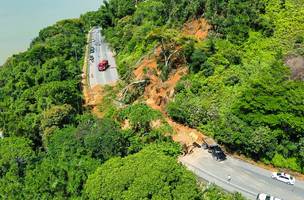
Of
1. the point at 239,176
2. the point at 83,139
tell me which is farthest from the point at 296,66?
the point at 83,139

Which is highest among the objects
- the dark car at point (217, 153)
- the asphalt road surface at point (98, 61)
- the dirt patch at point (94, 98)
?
the asphalt road surface at point (98, 61)

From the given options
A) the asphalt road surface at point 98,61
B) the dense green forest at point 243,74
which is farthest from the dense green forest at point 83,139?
the dense green forest at point 243,74

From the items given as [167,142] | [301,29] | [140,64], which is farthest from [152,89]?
[301,29]

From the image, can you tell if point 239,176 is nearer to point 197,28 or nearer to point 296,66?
point 296,66

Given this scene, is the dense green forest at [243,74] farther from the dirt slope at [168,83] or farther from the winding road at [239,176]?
the winding road at [239,176]

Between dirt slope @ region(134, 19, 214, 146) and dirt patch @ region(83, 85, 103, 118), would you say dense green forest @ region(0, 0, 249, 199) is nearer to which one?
dirt patch @ region(83, 85, 103, 118)

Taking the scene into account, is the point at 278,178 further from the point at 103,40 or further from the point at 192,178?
the point at 103,40

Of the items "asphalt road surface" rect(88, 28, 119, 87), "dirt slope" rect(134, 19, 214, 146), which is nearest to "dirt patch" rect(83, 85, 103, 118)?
"asphalt road surface" rect(88, 28, 119, 87)
